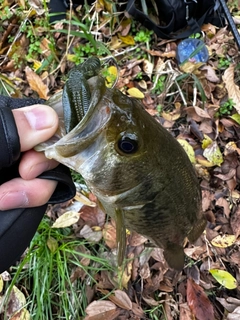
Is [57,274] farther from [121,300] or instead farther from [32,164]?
[32,164]

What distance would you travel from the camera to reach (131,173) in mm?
1532

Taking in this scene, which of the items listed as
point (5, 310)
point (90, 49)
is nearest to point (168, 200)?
point (5, 310)

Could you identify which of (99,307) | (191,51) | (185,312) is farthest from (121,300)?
(191,51)

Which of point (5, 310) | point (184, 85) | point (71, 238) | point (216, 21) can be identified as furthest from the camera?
point (216, 21)

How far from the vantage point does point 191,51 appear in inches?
129

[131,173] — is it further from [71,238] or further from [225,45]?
[225,45]

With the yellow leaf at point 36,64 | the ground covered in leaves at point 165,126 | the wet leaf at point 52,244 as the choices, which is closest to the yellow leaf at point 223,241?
the ground covered in leaves at point 165,126

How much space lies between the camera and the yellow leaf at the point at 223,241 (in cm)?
264

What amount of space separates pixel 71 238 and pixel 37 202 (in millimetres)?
1136

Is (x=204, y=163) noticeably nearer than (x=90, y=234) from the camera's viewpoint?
No

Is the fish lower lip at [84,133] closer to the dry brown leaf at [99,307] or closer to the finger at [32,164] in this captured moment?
the finger at [32,164]

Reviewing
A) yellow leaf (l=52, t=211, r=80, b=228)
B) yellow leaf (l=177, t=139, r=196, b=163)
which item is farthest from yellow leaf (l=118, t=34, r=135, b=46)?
yellow leaf (l=52, t=211, r=80, b=228)

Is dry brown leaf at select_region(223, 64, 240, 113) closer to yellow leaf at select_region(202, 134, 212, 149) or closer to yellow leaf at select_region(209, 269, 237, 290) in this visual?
yellow leaf at select_region(202, 134, 212, 149)

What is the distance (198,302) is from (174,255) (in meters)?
0.60
